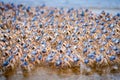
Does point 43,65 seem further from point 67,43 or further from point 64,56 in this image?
point 67,43

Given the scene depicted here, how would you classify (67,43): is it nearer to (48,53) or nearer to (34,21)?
(48,53)

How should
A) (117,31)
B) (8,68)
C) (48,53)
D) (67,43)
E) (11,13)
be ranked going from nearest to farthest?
(8,68), (48,53), (67,43), (117,31), (11,13)

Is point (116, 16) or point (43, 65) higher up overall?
A: point (116, 16)

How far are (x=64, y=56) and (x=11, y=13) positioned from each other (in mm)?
2063

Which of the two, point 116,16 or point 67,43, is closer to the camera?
point 67,43

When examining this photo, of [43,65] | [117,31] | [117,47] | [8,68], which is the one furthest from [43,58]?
[117,31]

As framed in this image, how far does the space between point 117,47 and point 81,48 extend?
1.83 ft

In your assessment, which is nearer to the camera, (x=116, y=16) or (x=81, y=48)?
(x=81, y=48)

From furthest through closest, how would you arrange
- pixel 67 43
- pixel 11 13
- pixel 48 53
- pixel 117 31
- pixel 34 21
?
→ pixel 11 13, pixel 34 21, pixel 117 31, pixel 67 43, pixel 48 53

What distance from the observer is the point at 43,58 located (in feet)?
13.0

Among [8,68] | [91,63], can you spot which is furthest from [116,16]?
[8,68]

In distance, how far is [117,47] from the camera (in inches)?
167

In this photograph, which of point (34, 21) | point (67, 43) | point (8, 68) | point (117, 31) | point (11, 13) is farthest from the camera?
point (11, 13)

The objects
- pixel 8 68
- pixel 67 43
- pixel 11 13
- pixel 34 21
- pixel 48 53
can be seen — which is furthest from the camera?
pixel 11 13
